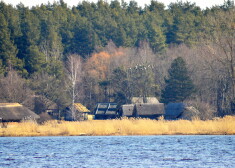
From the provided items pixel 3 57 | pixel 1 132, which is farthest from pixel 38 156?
pixel 3 57

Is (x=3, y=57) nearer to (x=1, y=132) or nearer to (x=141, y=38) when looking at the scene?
(x=141, y=38)

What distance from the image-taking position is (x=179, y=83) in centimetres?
7675

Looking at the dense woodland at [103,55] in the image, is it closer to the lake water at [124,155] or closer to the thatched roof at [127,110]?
the thatched roof at [127,110]

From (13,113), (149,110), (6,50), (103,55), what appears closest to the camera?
(13,113)

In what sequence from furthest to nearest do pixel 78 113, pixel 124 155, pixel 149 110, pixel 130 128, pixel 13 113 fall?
1. pixel 78 113
2. pixel 149 110
3. pixel 13 113
4. pixel 130 128
5. pixel 124 155

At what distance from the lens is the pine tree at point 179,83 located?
3027 inches

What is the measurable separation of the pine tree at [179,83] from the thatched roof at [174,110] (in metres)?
3.25

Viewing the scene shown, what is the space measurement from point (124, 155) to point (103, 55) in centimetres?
7243

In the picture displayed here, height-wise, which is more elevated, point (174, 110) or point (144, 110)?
point (144, 110)

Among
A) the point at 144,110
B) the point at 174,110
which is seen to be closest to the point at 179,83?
the point at 174,110

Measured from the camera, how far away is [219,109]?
7662 cm

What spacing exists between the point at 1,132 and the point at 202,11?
7930 cm

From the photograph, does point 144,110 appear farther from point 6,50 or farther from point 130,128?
point 6,50

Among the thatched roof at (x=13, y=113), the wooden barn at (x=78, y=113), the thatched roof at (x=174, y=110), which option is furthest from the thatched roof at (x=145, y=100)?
the thatched roof at (x=13, y=113)
